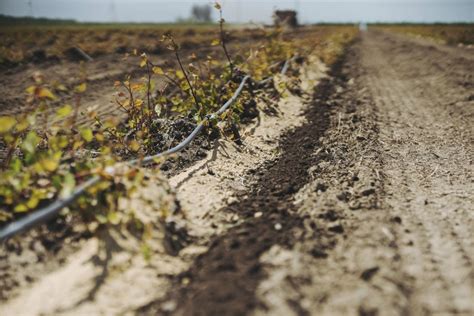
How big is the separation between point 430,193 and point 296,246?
1288 mm

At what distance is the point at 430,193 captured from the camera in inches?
99.3

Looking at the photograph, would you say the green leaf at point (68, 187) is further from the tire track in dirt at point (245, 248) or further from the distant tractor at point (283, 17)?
the distant tractor at point (283, 17)

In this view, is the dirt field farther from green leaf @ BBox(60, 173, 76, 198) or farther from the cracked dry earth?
green leaf @ BBox(60, 173, 76, 198)

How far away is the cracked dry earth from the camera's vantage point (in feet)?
4.93

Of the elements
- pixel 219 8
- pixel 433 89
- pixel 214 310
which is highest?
pixel 219 8

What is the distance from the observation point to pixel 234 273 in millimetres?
1675

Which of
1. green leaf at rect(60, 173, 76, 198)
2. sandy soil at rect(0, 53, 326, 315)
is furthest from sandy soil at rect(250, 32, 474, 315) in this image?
green leaf at rect(60, 173, 76, 198)

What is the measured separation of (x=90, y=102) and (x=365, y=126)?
460 cm

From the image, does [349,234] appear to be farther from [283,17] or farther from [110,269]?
[283,17]

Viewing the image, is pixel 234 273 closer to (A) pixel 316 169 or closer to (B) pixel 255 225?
(B) pixel 255 225

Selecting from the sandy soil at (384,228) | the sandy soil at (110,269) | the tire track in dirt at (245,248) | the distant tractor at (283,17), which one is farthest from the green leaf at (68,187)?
the distant tractor at (283,17)

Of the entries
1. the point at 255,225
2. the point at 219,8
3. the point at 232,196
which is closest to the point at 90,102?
the point at 219,8

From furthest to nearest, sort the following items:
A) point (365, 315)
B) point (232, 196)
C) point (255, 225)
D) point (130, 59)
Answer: point (130, 59)
point (232, 196)
point (255, 225)
point (365, 315)

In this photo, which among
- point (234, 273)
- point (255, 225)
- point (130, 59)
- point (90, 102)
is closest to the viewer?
point (234, 273)
